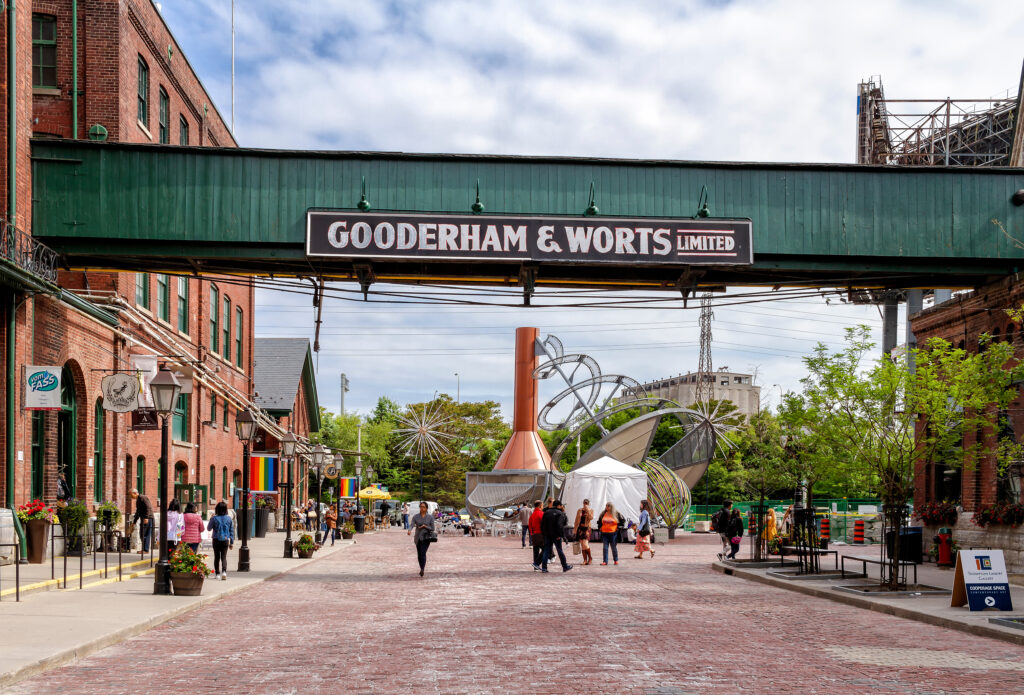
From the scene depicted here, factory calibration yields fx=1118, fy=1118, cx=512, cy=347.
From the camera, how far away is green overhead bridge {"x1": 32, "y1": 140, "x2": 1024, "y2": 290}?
22000 mm

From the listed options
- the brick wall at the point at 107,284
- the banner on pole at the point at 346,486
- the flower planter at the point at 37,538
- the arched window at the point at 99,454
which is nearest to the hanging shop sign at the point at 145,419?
the brick wall at the point at 107,284

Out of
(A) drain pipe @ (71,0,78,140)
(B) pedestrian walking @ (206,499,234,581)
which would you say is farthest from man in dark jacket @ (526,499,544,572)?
(A) drain pipe @ (71,0,78,140)

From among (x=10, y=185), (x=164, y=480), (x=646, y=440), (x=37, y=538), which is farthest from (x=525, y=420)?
(x=164, y=480)

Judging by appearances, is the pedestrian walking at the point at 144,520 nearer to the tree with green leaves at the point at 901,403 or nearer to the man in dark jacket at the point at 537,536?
the man in dark jacket at the point at 537,536

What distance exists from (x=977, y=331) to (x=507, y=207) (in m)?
12.3

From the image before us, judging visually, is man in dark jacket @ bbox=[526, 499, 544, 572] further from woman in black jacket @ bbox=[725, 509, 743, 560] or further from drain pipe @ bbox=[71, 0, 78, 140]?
drain pipe @ bbox=[71, 0, 78, 140]

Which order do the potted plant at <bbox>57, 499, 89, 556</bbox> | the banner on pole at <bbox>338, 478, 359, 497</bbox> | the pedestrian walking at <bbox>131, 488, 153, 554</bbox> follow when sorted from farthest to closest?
the banner on pole at <bbox>338, 478, 359, 497</bbox>, the pedestrian walking at <bbox>131, 488, 153, 554</bbox>, the potted plant at <bbox>57, 499, 89, 556</bbox>

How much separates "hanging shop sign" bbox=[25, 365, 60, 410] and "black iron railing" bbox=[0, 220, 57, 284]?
6.02 ft

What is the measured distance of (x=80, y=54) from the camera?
1291 inches

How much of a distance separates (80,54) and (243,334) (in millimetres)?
21043

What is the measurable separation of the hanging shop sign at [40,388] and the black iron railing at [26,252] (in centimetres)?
183

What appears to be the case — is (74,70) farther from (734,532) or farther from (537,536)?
(734,532)

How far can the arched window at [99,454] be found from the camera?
29180 millimetres

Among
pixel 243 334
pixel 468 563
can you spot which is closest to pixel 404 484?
pixel 243 334
